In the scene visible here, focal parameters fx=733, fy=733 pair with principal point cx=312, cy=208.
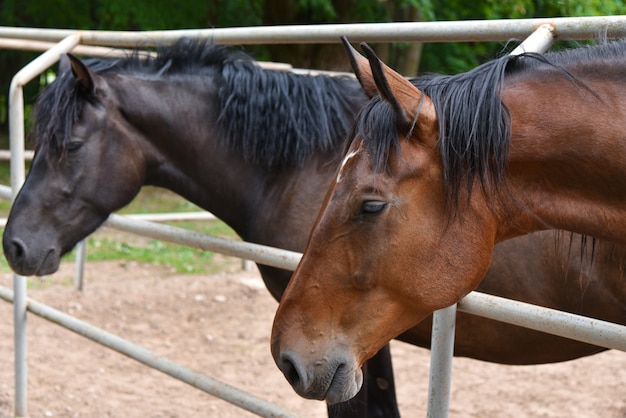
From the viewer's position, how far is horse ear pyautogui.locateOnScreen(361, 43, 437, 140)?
147 centimetres

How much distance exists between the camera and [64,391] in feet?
13.2

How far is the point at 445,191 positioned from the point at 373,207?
152 millimetres

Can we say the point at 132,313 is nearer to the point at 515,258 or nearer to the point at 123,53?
the point at 123,53

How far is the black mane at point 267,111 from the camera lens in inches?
106

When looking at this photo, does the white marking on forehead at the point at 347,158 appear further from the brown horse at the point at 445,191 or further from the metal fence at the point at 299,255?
the metal fence at the point at 299,255

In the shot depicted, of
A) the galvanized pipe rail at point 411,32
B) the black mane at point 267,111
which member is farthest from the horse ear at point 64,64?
the galvanized pipe rail at point 411,32

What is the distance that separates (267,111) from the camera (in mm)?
2736

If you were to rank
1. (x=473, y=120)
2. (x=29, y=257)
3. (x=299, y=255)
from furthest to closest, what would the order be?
(x=29, y=257) < (x=299, y=255) < (x=473, y=120)

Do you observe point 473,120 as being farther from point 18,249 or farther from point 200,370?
point 200,370

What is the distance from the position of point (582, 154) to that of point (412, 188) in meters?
0.35

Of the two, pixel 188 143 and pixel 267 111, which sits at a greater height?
pixel 267 111

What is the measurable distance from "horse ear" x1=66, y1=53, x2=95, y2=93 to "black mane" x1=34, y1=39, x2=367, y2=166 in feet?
0.10

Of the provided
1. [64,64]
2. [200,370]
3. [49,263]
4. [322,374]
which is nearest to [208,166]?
[49,263]

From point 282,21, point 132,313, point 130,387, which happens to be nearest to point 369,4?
point 282,21
